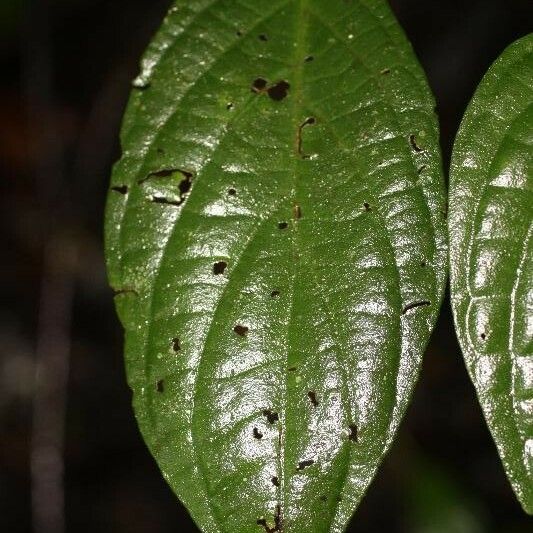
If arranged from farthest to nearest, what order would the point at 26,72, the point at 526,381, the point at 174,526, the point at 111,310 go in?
1. the point at 26,72
2. the point at 111,310
3. the point at 174,526
4. the point at 526,381

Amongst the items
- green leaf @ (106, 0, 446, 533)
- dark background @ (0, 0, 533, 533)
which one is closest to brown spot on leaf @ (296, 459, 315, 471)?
green leaf @ (106, 0, 446, 533)

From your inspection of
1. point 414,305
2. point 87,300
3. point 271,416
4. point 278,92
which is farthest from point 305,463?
point 87,300

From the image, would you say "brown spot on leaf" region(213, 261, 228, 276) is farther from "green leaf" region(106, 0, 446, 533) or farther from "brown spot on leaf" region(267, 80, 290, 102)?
"brown spot on leaf" region(267, 80, 290, 102)

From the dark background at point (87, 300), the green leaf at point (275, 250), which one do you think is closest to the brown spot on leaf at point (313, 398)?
the green leaf at point (275, 250)

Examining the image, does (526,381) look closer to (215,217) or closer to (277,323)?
(277,323)

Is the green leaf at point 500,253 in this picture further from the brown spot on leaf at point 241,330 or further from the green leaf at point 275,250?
the brown spot on leaf at point 241,330

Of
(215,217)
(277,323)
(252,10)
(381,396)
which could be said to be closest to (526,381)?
(381,396)
